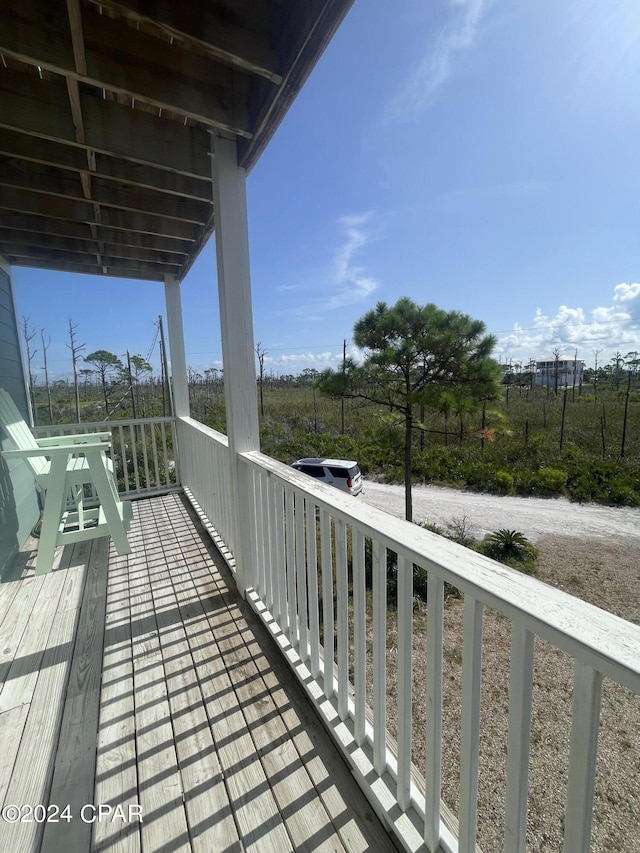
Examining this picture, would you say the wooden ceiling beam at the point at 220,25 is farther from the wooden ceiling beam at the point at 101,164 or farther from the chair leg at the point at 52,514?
the chair leg at the point at 52,514

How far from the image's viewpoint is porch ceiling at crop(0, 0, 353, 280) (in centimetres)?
124

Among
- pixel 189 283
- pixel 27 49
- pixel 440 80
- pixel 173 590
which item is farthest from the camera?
pixel 189 283

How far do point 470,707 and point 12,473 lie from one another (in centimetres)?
294

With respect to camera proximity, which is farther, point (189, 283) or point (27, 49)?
point (189, 283)

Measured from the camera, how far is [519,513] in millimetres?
6660

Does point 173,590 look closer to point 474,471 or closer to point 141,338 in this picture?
point 141,338

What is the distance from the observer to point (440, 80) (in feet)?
8.47

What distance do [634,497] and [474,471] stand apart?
288 cm

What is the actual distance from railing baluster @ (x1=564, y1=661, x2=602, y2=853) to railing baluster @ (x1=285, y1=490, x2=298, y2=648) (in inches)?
40.4

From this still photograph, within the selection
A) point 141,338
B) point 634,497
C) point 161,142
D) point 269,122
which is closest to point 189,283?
point 141,338

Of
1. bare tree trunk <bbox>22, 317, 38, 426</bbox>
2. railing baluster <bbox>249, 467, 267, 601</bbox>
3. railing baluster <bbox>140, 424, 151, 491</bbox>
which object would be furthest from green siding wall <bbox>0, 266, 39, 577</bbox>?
railing baluster <bbox>249, 467, 267, 601</bbox>

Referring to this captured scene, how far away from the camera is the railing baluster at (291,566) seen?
144 centimetres

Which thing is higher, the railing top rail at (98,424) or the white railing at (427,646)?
the railing top rail at (98,424)

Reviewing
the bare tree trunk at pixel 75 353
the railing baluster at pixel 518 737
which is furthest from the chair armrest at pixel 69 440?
the railing baluster at pixel 518 737
